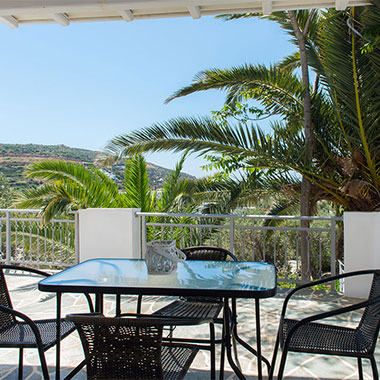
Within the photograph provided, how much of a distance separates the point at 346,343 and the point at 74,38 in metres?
35.9

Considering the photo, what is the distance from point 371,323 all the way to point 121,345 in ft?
4.52

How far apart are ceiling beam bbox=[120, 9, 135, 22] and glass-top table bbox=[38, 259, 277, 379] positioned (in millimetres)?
2031

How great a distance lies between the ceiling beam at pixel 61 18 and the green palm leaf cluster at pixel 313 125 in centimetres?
299

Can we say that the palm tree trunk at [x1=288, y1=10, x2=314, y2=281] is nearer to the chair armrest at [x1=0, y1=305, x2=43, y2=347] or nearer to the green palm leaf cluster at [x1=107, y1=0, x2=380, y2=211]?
the green palm leaf cluster at [x1=107, y1=0, x2=380, y2=211]

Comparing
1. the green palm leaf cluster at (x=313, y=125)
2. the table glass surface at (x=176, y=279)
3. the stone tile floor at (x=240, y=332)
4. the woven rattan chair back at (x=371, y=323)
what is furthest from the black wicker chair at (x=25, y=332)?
the green palm leaf cluster at (x=313, y=125)

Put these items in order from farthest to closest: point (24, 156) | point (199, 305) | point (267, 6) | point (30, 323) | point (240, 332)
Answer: point (24, 156) < point (240, 332) < point (267, 6) < point (199, 305) < point (30, 323)

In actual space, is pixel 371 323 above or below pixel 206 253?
below

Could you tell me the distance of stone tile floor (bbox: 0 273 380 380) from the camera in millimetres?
2930

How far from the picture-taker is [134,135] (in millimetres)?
6879

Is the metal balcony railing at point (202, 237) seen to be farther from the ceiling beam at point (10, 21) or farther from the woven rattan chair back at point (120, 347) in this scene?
the woven rattan chair back at point (120, 347)

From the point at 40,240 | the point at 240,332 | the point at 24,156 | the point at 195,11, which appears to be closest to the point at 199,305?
the point at 240,332

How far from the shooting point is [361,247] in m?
4.81

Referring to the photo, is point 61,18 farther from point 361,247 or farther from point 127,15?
point 361,247

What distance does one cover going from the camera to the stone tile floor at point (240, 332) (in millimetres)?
2930
